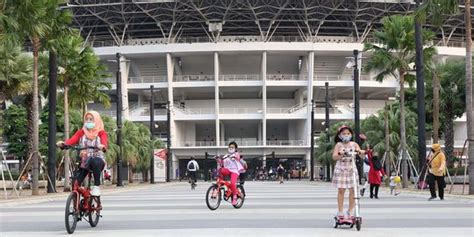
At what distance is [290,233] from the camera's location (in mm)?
9914

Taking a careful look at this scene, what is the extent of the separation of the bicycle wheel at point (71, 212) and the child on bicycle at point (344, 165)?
4159 mm

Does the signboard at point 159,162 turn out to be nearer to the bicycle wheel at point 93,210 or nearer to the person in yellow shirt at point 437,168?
the person in yellow shirt at point 437,168

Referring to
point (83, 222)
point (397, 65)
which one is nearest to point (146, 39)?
point (397, 65)

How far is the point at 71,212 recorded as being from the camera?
1020 cm

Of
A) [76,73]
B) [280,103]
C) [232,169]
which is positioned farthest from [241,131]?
[232,169]

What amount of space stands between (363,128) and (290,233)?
42.1 meters

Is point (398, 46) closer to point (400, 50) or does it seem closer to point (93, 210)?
point (400, 50)

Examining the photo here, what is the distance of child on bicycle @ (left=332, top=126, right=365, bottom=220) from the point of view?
10359 mm

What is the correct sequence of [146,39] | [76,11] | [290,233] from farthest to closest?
1. [146,39]
2. [76,11]
3. [290,233]

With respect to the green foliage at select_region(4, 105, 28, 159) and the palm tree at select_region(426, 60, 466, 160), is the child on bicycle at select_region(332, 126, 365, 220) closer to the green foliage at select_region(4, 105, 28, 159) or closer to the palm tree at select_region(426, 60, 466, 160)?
the palm tree at select_region(426, 60, 466, 160)

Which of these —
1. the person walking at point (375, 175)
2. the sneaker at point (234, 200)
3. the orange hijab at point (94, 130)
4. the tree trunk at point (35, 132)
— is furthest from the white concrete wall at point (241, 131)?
the orange hijab at point (94, 130)

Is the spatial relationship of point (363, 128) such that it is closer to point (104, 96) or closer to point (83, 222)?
point (104, 96)

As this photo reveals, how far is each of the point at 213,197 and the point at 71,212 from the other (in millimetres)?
5426

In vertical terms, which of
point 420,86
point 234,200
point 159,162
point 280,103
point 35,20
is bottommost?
point 159,162
